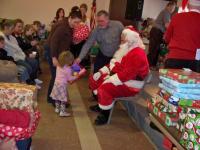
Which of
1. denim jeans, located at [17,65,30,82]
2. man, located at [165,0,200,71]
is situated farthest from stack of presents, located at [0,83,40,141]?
denim jeans, located at [17,65,30,82]

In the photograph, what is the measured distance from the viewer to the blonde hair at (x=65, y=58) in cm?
466

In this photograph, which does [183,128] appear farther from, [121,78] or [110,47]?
[110,47]

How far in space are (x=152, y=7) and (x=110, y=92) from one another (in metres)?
4.71

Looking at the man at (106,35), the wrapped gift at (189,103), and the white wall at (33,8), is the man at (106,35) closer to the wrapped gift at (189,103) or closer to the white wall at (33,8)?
the wrapped gift at (189,103)

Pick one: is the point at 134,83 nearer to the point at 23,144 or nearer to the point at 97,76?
the point at 97,76

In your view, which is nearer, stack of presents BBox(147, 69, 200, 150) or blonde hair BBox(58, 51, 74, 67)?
stack of presents BBox(147, 69, 200, 150)

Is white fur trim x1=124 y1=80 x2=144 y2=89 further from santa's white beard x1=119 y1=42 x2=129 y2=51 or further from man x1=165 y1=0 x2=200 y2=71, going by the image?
man x1=165 y1=0 x2=200 y2=71

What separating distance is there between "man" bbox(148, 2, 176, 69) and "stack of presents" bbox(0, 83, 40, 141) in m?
4.43

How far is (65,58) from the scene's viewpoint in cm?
467

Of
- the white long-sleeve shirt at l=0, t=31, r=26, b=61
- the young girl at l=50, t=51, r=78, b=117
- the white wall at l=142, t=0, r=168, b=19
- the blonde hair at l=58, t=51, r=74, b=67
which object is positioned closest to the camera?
the blonde hair at l=58, t=51, r=74, b=67

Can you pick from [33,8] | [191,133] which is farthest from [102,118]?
[33,8]

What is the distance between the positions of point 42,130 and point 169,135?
2.29m

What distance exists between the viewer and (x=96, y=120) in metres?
4.72

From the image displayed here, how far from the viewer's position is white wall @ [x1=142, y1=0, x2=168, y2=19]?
8.47m
